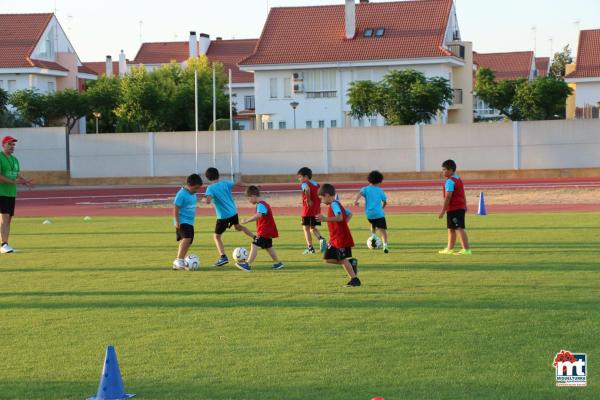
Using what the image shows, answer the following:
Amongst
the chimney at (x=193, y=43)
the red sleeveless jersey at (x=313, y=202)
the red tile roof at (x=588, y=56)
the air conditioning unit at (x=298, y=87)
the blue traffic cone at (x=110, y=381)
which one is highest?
the chimney at (x=193, y=43)

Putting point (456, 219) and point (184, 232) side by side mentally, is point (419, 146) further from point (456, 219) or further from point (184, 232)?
point (184, 232)

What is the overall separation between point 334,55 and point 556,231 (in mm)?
41120

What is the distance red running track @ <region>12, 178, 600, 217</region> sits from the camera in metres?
28.7

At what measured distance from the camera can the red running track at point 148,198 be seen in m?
28.7

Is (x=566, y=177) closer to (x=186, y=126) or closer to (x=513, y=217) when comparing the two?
(x=513, y=217)

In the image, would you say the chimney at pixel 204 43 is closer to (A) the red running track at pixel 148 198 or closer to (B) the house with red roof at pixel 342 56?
(B) the house with red roof at pixel 342 56

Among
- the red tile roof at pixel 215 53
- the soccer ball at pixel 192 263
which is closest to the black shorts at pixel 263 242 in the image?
the soccer ball at pixel 192 263

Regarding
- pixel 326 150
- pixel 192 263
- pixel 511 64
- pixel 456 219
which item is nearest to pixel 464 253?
pixel 456 219

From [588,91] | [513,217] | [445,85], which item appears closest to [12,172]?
[513,217]

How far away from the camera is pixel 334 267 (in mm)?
14602

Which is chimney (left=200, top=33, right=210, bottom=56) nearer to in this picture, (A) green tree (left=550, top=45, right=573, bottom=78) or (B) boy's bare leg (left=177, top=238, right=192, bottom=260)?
(A) green tree (left=550, top=45, right=573, bottom=78)

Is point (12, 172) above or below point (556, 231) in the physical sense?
above

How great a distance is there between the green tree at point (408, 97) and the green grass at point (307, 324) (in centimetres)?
3227

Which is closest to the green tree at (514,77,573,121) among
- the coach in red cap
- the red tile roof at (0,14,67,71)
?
the red tile roof at (0,14,67,71)
